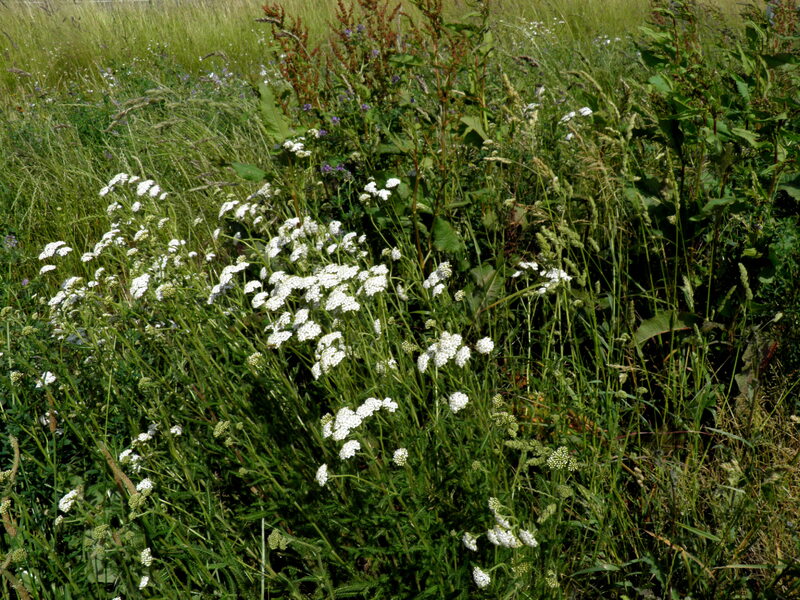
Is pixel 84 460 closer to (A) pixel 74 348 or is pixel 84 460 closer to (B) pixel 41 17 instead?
(A) pixel 74 348

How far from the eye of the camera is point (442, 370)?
2.03 m

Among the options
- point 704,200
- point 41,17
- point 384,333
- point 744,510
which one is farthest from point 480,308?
point 41,17

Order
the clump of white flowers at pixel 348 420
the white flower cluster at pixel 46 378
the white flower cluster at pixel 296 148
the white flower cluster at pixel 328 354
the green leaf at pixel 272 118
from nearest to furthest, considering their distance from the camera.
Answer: the clump of white flowers at pixel 348 420 < the white flower cluster at pixel 328 354 < the white flower cluster at pixel 46 378 < the white flower cluster at pixel 296 148 < the green leaf at pixel 272 118

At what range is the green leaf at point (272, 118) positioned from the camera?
9.62 feet

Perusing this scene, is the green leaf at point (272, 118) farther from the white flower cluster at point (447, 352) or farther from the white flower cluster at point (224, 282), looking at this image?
the white flower cluster at point (447, 352)

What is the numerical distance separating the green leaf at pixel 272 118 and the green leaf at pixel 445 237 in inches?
34.6

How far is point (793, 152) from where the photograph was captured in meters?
2.19

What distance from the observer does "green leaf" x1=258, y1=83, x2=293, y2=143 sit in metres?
2.93

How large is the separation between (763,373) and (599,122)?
1.20m

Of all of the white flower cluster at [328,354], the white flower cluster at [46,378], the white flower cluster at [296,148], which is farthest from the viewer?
the white flower cluster at [296,148]

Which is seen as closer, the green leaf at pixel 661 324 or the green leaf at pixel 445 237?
the green leaf at pixel 661 324

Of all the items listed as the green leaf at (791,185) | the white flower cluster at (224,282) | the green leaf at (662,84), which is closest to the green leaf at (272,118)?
the white flower cluster at (224,282)

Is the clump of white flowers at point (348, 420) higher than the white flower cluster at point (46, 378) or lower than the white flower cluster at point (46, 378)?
higher

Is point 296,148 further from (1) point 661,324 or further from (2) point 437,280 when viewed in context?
(1) point 661,324
